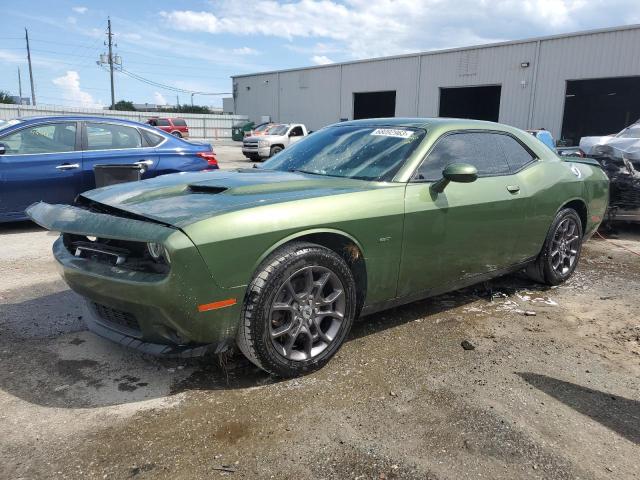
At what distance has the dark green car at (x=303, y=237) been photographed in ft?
8.50

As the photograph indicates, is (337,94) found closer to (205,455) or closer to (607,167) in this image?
(607,167)

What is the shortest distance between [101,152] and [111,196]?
13.8 feet

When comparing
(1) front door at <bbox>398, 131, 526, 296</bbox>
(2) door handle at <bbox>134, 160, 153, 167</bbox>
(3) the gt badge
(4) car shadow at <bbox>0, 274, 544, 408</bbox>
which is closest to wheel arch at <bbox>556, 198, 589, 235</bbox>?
(3) the gt badge

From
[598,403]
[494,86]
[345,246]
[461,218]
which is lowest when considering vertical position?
[598,403]

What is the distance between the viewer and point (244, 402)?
2.73 meters

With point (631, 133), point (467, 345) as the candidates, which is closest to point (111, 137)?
point (467, 345)

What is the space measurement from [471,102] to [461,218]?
1202 inches

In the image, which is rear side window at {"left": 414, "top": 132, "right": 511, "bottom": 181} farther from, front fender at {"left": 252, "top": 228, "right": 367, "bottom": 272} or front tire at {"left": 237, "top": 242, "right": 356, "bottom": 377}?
front tire at {"left": 237, "top": 242, "right": 356, "bottom": 377}

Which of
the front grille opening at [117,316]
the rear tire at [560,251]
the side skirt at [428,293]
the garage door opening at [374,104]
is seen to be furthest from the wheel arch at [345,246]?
the garage door opening at [374,104]

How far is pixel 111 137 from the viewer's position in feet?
23.2

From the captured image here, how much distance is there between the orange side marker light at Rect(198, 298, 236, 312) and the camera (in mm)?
2560

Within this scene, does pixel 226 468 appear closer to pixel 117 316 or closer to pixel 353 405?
pixel 353 405

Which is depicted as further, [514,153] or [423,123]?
[514,153]

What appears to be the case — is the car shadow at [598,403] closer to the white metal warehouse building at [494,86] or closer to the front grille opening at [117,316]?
the front grille opening at [117,316]
